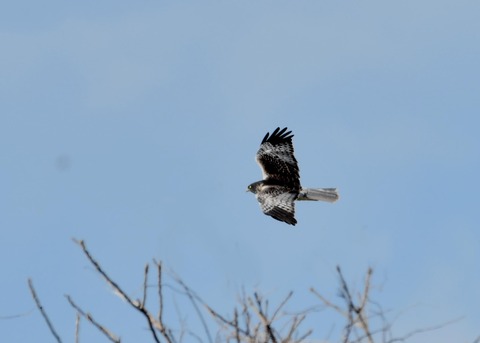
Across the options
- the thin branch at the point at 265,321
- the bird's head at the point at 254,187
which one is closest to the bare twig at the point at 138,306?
the thin branch at the point at 265,321

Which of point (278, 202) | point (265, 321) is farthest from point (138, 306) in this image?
point (278, 202)

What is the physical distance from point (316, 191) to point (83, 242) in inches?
396

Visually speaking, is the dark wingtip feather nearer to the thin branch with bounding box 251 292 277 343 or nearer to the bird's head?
the bird's head

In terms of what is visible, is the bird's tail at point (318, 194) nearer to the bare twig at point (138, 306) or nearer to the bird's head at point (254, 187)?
the bird's head at point (254, 187)

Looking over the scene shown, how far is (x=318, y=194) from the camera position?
13.3 m

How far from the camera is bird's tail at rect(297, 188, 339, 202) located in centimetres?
1328

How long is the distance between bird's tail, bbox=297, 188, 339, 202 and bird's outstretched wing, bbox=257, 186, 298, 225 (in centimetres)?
25

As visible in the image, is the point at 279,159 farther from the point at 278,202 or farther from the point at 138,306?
the point at 138,306

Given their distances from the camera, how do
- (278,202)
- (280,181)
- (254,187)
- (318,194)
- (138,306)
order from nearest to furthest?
1. (138,306)
2. (278,202)
3. (318,194)
4. (280,181)
5. (254,187)

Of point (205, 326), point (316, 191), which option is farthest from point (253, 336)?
point (316, 191)

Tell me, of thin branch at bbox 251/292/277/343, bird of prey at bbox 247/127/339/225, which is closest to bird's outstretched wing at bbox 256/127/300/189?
bird of prey at bbox 247/127/339/225

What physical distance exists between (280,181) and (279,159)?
1.40 ft

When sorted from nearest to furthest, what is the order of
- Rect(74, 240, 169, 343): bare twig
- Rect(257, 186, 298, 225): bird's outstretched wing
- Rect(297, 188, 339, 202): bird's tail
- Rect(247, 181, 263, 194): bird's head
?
Rect(74, 240, 169, 343): bare twig < Rect(257, 186, 298, 225): bird's outstretched wing < Rect(297, 188, 339, 202): bird's tail < Rect(247, 181, 263, 194): bird's head

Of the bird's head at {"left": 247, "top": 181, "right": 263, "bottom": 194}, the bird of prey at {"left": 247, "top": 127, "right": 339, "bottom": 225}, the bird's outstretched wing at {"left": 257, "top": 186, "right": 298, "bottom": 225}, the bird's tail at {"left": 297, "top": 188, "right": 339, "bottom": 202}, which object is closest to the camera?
the bird's outstretched wing at {"left": 257, "top": 186, "right": 298, "bottom": 225}
